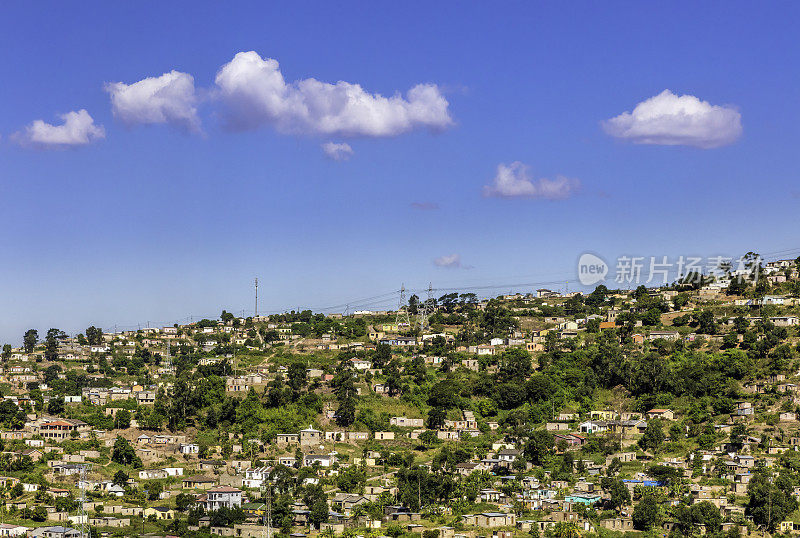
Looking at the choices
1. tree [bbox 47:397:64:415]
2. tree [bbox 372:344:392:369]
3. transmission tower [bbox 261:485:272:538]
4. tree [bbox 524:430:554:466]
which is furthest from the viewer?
tree [bbox 372:344:392:369]

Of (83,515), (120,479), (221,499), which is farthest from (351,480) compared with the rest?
(83,515)

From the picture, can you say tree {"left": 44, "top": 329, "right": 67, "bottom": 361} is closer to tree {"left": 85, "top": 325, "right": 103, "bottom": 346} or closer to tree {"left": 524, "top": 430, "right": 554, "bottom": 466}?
tree {"left": 85, "top": 325, "right": 103, "bottom": 346}

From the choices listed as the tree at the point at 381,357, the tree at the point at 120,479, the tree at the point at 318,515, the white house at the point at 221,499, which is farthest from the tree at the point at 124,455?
the tree at the point at 381,357

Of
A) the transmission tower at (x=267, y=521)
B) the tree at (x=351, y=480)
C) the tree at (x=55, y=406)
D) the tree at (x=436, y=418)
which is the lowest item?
Answer: the transmission tower at (x=267, y=521)

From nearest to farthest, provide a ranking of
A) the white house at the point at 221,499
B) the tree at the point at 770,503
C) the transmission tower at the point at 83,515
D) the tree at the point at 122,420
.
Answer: the transmission tower at the point at 83,515
the tree at the point at 770,503
the white house at the point at 221,499
the tree at the point at 122,420

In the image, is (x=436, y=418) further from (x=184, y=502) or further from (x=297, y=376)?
(x=184, y=502)

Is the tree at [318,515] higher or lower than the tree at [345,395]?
lower

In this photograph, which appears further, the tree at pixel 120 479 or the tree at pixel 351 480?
the tree at pixel 120 479

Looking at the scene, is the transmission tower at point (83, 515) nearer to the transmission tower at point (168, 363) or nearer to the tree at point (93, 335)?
the transmission tower at point (168, 363)

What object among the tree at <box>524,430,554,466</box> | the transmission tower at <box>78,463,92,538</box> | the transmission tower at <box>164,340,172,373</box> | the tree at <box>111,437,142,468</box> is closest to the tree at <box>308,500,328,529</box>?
the transmission tower at <box>78,463,92,538</box>
